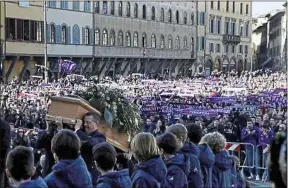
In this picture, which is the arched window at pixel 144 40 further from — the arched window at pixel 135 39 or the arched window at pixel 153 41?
the arched window at pixel 153 41

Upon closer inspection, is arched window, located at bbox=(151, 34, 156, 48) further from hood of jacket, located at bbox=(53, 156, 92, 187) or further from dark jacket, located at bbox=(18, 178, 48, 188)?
dark jacket, located at bbox=(18, 178, 48, 188)

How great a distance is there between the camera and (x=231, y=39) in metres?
68.3

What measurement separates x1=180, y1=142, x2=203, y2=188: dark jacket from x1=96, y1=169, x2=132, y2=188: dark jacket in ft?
3.48

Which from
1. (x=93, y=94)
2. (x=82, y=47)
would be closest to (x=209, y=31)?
(x=82, y=47)

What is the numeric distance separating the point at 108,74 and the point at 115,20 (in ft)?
14.2

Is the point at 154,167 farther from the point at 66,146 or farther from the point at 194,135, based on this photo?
the point at 194,135

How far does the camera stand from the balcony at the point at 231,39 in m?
67.2

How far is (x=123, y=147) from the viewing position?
7.45 metres

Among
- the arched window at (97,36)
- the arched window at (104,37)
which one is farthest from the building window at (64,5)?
the arched window at (104,37)

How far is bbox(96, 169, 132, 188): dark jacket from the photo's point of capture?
15.5 ft

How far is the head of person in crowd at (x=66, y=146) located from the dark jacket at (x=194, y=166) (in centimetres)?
135

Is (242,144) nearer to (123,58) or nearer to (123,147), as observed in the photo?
(123,147)

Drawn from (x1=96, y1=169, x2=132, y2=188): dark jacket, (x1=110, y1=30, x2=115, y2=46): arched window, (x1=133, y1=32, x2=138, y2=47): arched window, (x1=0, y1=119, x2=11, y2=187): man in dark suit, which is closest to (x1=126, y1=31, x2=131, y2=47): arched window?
(x1=133, y1=32, x2=138, y2=47): arched window

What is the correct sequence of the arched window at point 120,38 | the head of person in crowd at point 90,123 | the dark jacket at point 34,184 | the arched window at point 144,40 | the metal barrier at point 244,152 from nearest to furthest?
the dark jacket at point 34,184 → the head of person in crowd at point 90,123 → the metal barrier at point 244,152 → the arched window at point 120,38 → the arched window at point 144,40
